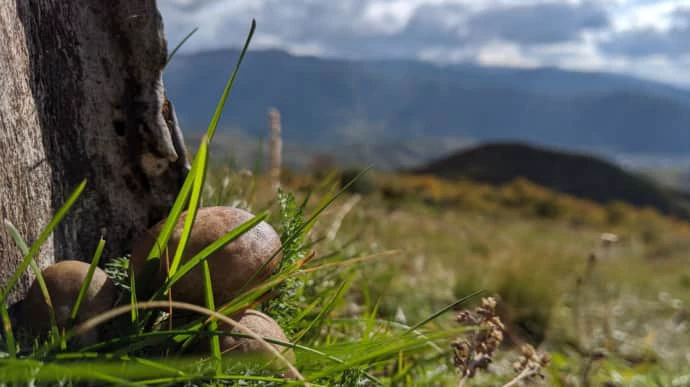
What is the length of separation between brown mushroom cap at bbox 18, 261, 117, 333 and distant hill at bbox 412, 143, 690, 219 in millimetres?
72905

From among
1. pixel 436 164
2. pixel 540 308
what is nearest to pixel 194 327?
pixel 540 308

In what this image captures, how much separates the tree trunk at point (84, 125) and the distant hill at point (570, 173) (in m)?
72.6

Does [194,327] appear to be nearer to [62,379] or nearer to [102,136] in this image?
[62,379]

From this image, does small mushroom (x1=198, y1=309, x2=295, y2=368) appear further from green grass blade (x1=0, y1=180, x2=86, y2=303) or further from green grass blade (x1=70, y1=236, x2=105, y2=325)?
green grass blade (x1=0, y1=180, x2=86, y2=303)

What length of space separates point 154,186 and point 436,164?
229 ft

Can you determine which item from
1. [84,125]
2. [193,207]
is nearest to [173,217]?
[193,207]

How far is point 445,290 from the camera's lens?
17.1 ft

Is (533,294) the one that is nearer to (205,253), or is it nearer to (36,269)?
(205,253)

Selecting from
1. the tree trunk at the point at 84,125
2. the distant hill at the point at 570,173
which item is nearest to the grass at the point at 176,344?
the tree trunk at the point at 84,125

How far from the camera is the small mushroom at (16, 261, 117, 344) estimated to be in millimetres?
1129

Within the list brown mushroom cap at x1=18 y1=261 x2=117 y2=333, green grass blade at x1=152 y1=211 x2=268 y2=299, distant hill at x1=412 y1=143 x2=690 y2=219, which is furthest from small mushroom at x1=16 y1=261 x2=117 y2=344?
distant hill at x1=412 y1=143 x2=690 y2=219

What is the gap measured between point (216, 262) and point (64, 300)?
0.95ft

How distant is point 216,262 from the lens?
1.17 meters

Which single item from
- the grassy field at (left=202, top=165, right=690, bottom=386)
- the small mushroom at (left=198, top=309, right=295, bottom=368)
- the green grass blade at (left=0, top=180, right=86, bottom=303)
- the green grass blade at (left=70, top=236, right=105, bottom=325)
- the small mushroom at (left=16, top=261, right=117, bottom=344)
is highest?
the green grass blade at (left=0, top=180, right=86, bottom=303)
